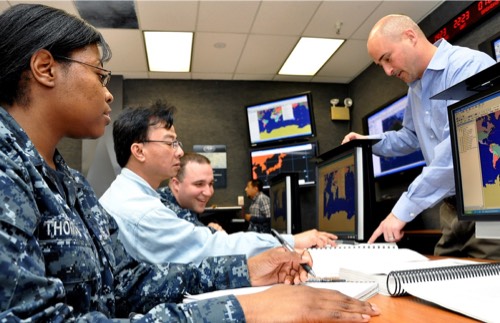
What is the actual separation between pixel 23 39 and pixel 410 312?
2.62ft

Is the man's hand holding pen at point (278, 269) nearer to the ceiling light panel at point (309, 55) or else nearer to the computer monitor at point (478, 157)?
the computer monitor at point (478, 157)

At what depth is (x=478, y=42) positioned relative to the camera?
3051 mm

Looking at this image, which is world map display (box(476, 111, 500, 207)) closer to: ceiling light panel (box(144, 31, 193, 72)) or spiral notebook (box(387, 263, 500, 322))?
spiral notebook (box(387, 263, 500, 322))

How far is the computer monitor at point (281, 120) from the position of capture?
4.66 m

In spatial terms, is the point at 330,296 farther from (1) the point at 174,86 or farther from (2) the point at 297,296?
(1) the point at 174,86

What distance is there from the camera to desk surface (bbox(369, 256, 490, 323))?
63 cm

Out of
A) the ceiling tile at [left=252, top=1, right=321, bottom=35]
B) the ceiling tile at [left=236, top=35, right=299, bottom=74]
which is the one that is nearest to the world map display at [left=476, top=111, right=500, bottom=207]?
the ceiling tile at [left=252, top=1, right=321, bottom=35]

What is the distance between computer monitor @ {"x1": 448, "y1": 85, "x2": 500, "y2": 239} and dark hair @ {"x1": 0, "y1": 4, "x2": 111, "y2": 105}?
0.91 m

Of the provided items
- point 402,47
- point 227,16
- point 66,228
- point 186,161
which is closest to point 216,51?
point 227,16

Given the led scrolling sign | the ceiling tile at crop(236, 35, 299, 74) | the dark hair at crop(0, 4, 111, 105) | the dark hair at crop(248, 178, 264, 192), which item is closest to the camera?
the dark hair at crop(0, 4, 111, 105)

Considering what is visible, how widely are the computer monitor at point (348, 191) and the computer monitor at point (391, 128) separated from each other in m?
1.81

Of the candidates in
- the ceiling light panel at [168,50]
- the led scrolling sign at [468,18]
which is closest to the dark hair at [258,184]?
A: the ceiling light panel at [168,50]

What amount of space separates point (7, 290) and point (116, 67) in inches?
176

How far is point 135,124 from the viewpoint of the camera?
69.4 inches
